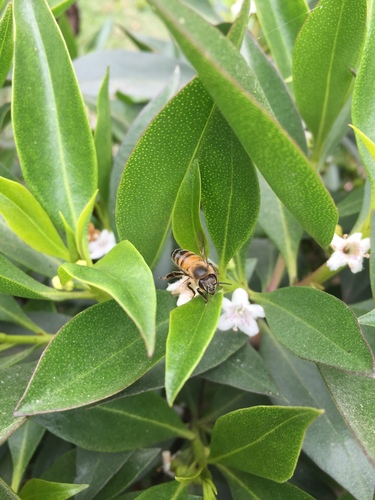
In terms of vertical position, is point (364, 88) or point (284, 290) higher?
point (364, 88)

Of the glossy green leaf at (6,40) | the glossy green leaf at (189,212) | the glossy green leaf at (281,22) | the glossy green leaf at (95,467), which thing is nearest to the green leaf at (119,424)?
the glossy green leaf at (95,467)

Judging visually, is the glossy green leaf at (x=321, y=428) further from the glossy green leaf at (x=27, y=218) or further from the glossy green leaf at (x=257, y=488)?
the glossy green leaf at (x=27, y=218)

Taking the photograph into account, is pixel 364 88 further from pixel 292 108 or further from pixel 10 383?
pixel 10 383

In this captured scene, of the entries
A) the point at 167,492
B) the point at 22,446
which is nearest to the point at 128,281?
the point at 167,492

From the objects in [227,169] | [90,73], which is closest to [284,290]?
[227,169]

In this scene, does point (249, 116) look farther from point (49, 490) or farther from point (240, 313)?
point (49, 490)
